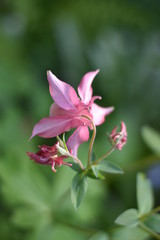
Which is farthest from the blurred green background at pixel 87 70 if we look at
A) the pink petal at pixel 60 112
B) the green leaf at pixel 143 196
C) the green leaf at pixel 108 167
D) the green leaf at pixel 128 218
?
the pink petal at pixel 60 112

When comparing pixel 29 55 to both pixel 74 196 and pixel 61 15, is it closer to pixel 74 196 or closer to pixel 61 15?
pixel 61 15

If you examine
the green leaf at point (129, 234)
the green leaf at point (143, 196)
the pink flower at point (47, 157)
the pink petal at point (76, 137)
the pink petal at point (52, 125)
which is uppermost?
the pink petal at point (52, 125)

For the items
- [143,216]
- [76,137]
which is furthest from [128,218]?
[76,137]

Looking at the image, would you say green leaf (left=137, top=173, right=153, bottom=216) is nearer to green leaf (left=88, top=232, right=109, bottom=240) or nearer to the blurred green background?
green leaf (left=88, top=232, right=109, bottom=240)

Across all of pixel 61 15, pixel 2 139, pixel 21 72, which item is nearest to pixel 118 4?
pixel 61 15

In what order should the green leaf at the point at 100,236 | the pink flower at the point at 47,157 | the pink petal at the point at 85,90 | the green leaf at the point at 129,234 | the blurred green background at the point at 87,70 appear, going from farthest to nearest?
the blurred green background at the point at 87,70 < the green leaf at the point at 129,234 < the green leaf at the point at 100,236 < the pink petal at the point at 85,90 < the pink flower at the point at 47,157

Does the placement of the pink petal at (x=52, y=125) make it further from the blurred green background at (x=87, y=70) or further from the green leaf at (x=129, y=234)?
the blurred green background at (x=87, y=70)
